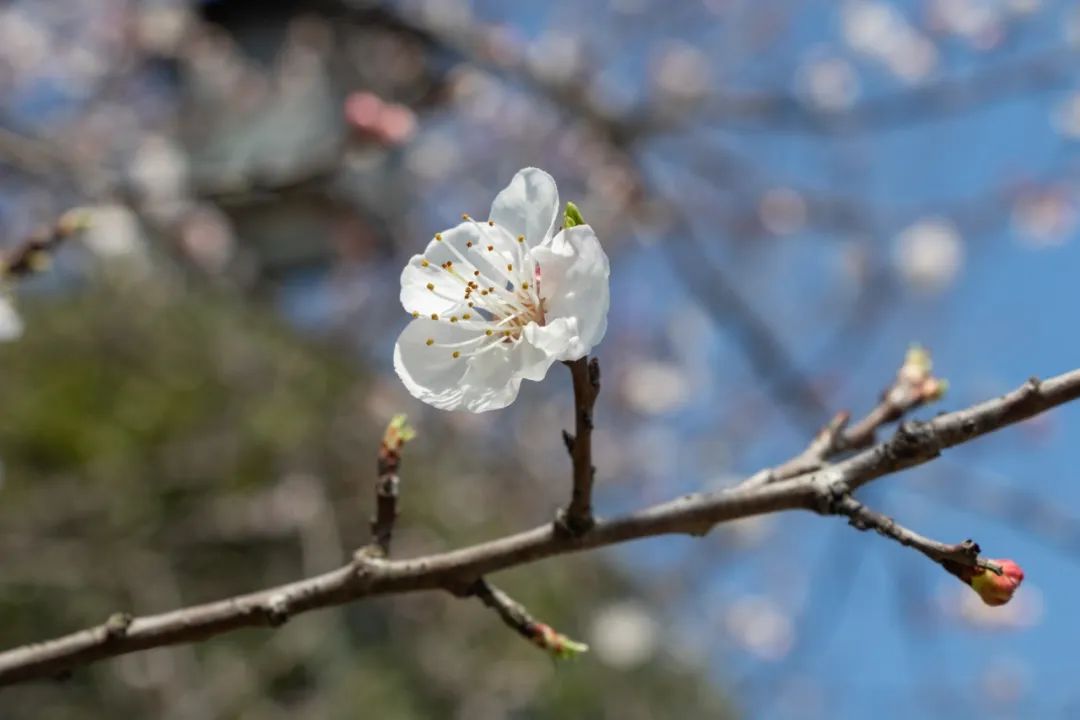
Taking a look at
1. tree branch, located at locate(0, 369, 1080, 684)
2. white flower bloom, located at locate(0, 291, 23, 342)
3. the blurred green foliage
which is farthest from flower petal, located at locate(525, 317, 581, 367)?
the blurred green foliage

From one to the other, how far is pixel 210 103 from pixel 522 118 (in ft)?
7.66

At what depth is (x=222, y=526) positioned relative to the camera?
3.27m

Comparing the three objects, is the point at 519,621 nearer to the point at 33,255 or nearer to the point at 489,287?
the point at 489,287

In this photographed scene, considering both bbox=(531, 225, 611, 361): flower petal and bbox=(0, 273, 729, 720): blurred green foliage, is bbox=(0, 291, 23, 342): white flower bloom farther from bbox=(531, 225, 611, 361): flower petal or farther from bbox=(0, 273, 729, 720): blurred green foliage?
bbox=(0, 273, 729, 720): blurred green foliage

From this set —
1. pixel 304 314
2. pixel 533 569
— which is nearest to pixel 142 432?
pixel 533 569

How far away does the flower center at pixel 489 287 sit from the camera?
2.60ft

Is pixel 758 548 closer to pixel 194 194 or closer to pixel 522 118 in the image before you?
pixel 522 118

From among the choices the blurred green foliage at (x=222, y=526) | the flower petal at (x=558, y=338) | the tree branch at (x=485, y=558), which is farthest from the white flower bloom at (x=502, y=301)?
the blurred green foliage at (x=222, y=526)

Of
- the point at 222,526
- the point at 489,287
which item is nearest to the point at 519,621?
the point at 489,287

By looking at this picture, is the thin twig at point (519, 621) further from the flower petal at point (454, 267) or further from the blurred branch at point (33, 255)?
the blurred branch at point (33, 255)

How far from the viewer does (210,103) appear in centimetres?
625

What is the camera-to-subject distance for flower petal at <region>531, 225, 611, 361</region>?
64cm

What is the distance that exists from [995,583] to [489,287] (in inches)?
18.5

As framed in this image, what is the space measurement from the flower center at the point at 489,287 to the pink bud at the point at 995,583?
38 centimetres
